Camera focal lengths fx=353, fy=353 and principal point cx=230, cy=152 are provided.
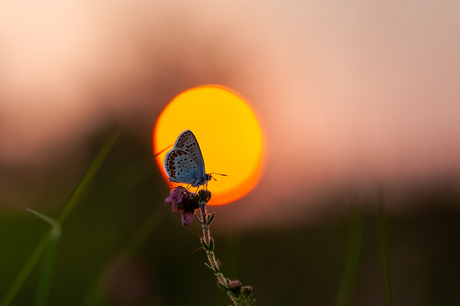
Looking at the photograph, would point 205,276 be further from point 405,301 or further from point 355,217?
point 355,217

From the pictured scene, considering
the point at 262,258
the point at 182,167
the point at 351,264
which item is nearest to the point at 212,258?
the point at 351,264

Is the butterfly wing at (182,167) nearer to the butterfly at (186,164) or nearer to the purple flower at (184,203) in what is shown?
the butterfly at (186,164)

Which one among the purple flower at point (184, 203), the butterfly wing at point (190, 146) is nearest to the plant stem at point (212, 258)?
the purple flower at point (184, 203)

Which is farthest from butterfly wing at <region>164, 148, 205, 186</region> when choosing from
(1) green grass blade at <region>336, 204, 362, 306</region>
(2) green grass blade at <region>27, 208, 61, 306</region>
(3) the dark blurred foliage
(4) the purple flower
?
(3) the dark blurred foliage

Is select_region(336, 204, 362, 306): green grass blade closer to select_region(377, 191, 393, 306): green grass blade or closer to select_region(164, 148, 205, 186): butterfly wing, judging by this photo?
select_region(377, 191, 393, 306): green grass blade

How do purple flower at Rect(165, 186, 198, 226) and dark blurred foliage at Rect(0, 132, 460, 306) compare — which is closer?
purple flower at Rect(165, 186, 198, 226)

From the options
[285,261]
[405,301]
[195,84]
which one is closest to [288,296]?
[285,261]
